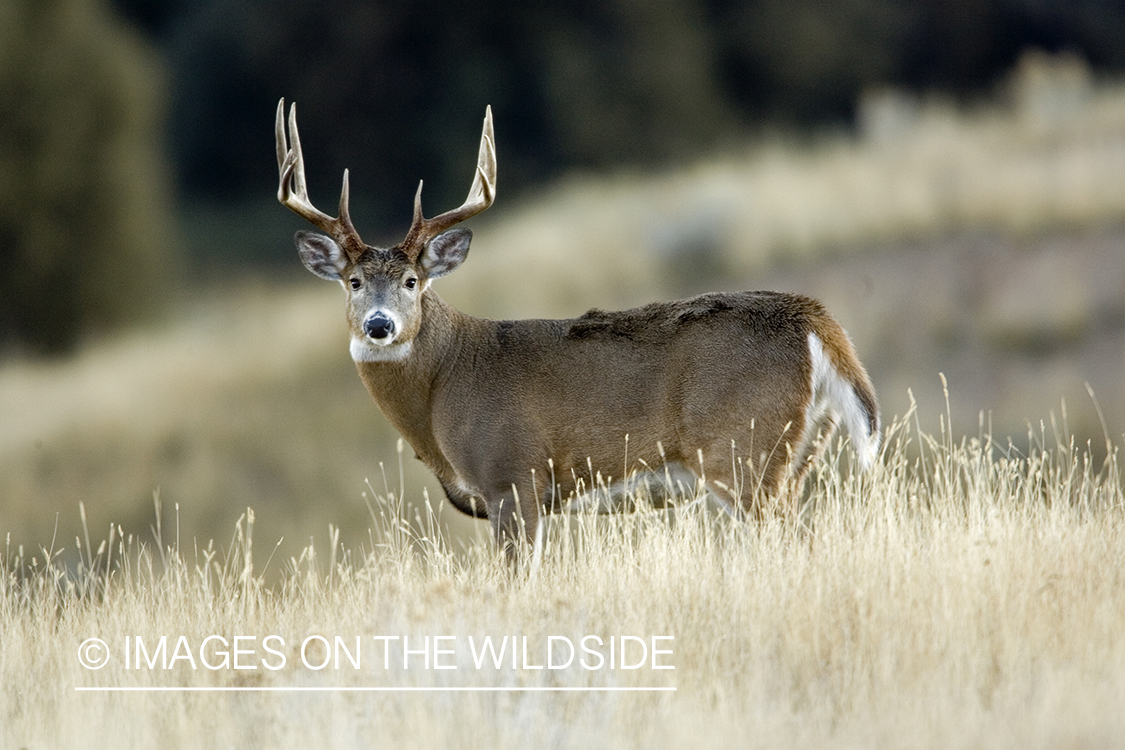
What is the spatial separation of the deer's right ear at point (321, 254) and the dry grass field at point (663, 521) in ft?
3.51

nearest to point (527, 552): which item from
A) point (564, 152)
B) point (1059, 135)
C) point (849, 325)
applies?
point (849, 325)

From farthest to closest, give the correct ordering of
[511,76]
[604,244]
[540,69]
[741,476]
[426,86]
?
1. [426,86]
2. [511,76]
3. [540,69]
4. [604,244]
5. [741,476]

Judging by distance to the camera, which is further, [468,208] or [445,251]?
[468,208]

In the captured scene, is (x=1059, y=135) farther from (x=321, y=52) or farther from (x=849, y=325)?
(x=321, y=52)

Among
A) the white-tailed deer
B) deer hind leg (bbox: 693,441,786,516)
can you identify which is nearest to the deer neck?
the white-tailed deer

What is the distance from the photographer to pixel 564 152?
3234 cm

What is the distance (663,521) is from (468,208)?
1965mm

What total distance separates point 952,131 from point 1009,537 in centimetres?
1660

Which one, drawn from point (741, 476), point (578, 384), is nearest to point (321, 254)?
point (578, 384)

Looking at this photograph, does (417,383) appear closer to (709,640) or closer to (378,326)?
(378,326)

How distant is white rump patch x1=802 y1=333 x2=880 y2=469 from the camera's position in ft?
21.6

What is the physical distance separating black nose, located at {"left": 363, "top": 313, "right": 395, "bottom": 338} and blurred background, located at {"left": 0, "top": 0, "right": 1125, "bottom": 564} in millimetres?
4104

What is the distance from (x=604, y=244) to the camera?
19.8m

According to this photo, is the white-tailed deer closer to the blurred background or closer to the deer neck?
the deer neck
